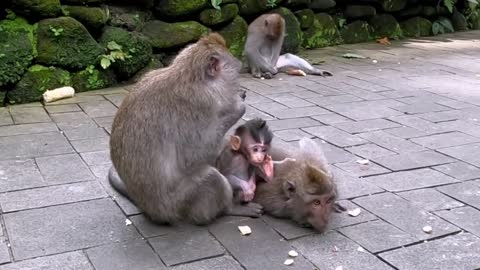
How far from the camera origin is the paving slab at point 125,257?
2.83 metres

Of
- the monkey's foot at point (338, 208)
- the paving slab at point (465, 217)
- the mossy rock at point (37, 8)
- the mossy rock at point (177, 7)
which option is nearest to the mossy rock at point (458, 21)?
the mossy rock at point (177, 7)

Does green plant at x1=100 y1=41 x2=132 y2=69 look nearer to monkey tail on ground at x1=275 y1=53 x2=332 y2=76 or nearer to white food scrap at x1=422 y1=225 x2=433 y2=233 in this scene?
monkey tail on ground at x1=275 y1=53 x2=332 y2=76

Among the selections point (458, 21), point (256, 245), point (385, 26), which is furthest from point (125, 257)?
point (458, 21)

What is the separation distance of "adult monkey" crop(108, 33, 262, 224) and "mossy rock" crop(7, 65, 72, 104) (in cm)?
315

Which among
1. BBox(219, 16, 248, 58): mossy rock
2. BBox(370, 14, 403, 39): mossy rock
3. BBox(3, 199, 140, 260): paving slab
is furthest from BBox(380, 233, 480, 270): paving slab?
BBox(370, 14, 403, 39): mossy rock

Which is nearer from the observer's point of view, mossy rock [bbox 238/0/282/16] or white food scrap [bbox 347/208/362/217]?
white food scrap [bbox 347/208/362/217]

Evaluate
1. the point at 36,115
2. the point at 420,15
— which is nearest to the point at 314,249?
the point at 36,115

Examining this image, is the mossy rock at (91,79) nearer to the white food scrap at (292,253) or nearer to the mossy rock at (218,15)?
the mossy rock at (218,15)

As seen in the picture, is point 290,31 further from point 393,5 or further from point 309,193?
point 309,193

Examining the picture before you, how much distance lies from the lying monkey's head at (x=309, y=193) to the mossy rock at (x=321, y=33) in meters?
6.10

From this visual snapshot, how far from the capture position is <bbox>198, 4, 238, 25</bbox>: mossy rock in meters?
7.47

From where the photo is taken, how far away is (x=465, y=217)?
11.2 ft

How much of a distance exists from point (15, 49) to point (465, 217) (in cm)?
451

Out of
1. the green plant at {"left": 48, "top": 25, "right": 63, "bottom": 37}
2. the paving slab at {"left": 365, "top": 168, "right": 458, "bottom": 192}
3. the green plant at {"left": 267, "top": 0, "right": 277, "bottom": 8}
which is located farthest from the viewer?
the green plant at {"left": 267, "top": 0, "right": 277, "bottom": 8}
